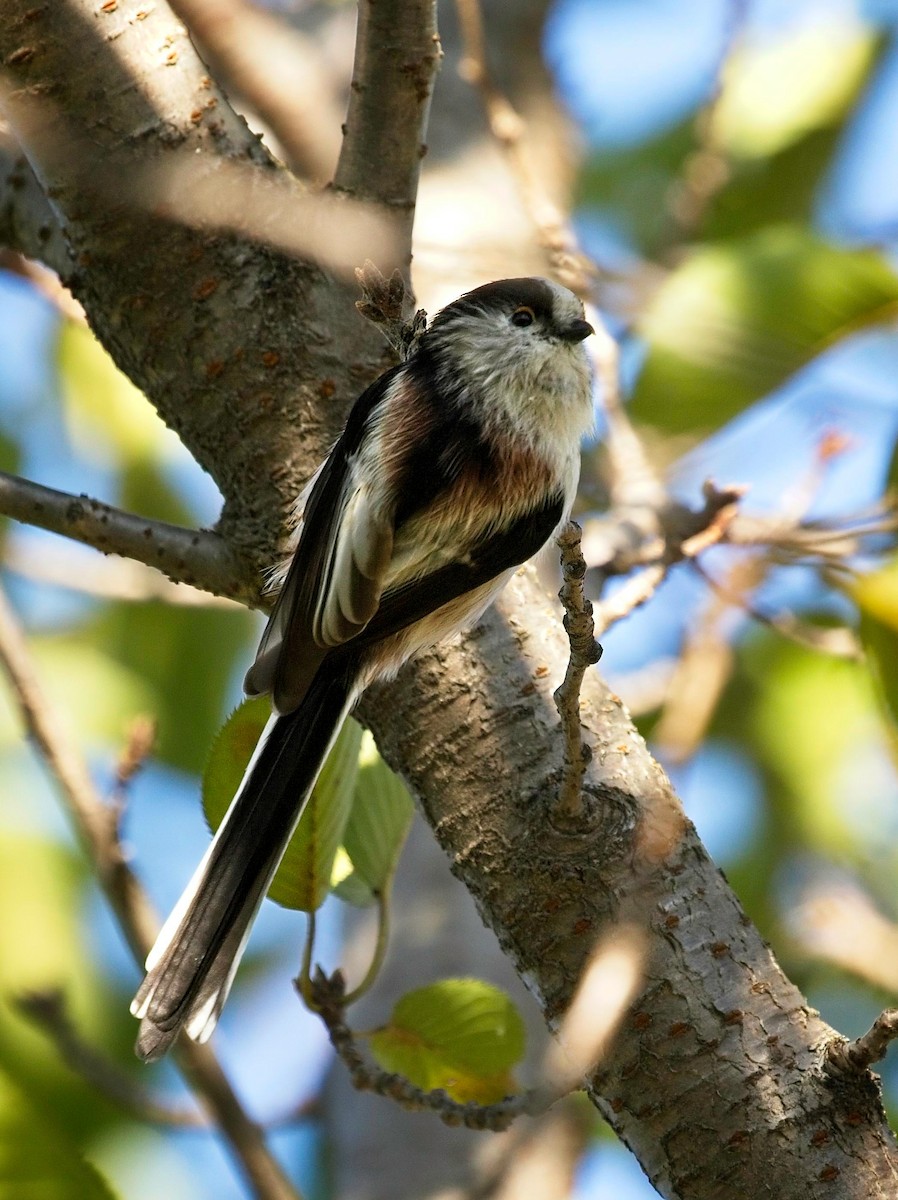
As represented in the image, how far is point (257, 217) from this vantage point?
61.9 inches

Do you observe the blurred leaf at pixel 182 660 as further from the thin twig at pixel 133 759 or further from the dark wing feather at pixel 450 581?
the dark wing feather at pixel 450 581

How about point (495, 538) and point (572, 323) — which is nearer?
point (495, 538)

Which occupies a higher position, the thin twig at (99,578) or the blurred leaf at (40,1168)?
the thin twig at (99,578)

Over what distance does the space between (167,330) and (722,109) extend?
1.90m

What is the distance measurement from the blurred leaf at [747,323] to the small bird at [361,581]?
572 millimetres

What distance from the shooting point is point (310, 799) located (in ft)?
5.20

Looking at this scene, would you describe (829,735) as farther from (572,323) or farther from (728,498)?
(572,323)

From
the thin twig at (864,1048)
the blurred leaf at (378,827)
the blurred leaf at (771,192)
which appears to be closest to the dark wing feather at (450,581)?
the blurred leaf at (378,827)

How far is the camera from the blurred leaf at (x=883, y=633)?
177 cm

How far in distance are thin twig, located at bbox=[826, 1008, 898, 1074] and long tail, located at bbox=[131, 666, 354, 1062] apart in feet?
1.95

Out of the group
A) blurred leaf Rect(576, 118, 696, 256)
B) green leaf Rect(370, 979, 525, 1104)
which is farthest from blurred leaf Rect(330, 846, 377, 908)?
blurred leaf Rect(576, 118, 696, 256)

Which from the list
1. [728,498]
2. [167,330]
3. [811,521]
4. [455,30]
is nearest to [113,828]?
[167,330]

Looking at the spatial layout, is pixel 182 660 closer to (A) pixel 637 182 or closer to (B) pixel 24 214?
(B) pixel 24 214

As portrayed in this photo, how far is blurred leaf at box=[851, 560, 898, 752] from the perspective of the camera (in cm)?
177
